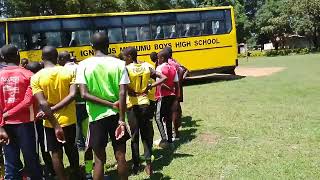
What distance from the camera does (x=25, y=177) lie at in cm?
483

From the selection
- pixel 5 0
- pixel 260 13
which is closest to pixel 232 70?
pixel 5 0

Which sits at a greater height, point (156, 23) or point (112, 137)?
point (156, 23)

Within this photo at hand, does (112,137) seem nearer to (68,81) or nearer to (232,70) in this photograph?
(68,81)

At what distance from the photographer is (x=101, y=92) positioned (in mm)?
4305

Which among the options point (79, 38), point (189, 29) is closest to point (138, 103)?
point (79, 38)

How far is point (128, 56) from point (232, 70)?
15.4m

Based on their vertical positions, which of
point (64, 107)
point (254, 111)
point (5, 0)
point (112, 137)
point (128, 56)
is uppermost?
point (5, 0)

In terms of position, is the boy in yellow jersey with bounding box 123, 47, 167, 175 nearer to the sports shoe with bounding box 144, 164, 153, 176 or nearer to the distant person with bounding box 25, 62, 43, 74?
the sports shoe with bounding box 144, 164, 153, 176

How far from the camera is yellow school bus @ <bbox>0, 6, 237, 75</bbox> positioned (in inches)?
630

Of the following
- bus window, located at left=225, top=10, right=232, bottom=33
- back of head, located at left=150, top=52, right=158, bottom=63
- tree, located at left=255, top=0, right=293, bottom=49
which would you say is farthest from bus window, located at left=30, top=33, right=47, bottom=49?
tree, located at left=255, top=0, right=293, bottom=49

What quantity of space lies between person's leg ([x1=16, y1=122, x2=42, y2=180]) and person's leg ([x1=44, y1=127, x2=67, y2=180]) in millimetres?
157

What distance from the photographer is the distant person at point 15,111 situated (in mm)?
4543

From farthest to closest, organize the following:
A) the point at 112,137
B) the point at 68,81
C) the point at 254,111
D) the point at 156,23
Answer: the point at 156,23, the point at 254,111, the point at 68,81, the point at 112,137

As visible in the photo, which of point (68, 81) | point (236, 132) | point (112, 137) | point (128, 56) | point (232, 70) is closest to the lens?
point (112, 137)
